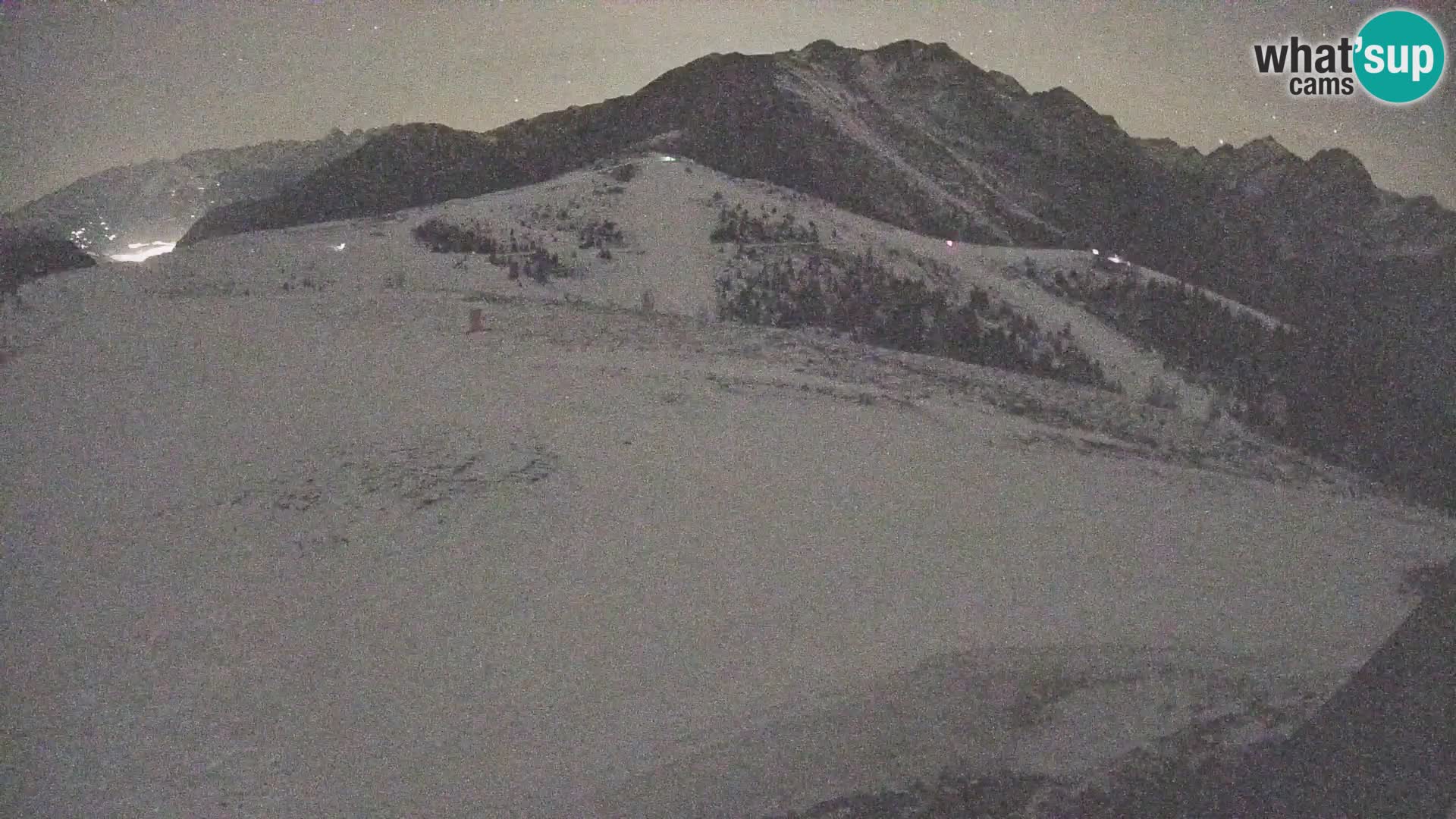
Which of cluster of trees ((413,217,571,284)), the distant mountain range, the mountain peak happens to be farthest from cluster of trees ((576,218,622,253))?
the mountain peak

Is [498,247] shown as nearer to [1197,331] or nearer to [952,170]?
[1197,331]

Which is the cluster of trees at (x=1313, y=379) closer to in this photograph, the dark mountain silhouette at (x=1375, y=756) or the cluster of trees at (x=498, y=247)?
the dark mountain silhouette at (x=1375, y=756)

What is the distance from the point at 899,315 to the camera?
429 inches

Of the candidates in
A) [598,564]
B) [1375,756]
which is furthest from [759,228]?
[1375,756]

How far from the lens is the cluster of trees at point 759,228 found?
47.9ft

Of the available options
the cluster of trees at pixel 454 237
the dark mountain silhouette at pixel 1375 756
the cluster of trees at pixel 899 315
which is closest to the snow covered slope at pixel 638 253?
the cluster of trees at pixel 454 237

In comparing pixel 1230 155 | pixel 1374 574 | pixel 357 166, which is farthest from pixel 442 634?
pixel 1230 155

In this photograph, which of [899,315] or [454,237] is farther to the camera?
[454,237]

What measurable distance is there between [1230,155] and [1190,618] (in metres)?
27.3

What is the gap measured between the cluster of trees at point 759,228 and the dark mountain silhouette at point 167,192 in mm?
8136

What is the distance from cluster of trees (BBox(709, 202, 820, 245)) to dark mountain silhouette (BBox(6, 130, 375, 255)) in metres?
8.14

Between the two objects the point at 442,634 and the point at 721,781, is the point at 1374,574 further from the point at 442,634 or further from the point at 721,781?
the point at 442,634

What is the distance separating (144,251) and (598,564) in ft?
36.8

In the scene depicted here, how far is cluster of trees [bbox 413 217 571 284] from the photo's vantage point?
11.5 meters
